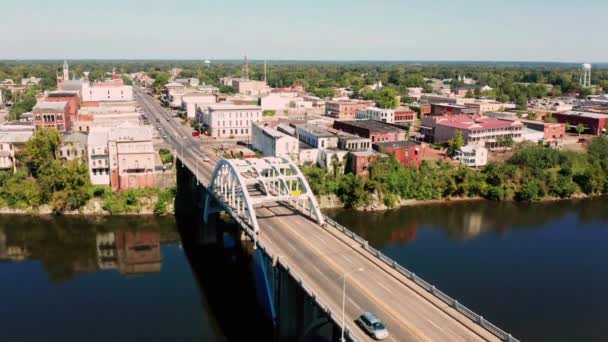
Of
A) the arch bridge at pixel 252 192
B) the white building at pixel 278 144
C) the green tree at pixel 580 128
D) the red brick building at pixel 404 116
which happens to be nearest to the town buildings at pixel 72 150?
the arch bridge at pixel 252 192

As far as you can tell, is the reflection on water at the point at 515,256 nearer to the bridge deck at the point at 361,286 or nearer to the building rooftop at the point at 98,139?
the bridge deck at the point at 361,286

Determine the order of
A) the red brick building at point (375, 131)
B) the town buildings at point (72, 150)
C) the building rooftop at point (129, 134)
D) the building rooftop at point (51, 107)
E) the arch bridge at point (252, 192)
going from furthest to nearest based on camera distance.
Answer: the building rooftop at point (51, 107) < the red brick building at point (375, 131) < the town buildings at point (72, 150) < the building rooftop at point (129, 134) < the arch bridge at point (252, 192)

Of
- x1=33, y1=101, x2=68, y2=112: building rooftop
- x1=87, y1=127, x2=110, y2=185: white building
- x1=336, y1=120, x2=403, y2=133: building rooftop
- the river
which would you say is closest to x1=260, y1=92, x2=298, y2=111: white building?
x1=336, y1=120, x2=403, y2=133: building rooftop

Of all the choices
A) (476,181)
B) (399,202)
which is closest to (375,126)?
(476,181)

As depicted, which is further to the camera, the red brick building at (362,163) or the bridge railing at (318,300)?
the red brick building at (362,163)

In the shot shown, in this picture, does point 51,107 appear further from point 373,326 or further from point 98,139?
point 373,326

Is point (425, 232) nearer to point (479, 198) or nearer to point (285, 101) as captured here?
point (479, 198)

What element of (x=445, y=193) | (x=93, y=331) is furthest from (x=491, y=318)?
(x=445, y=193)
